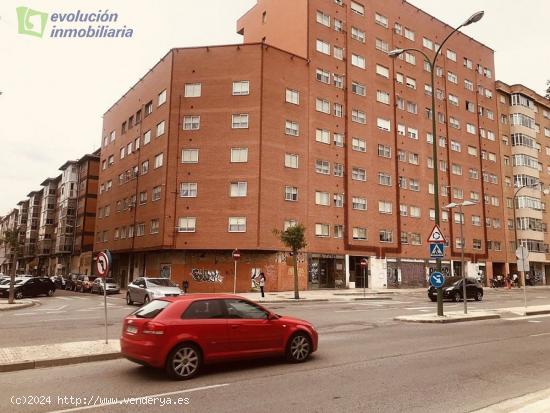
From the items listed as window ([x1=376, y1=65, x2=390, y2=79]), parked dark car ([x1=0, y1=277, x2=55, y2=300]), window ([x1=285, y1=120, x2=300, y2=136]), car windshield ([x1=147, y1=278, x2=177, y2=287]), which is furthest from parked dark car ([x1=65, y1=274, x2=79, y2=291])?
window ([x1=376, y1=65, x2=390, y2=79])

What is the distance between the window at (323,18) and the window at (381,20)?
724cm

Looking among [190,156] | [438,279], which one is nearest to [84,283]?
[190,156]

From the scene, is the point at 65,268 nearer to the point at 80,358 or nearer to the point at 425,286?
the point at 425,286

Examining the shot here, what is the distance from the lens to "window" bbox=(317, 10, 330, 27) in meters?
44.6

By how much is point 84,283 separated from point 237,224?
16045 millimetres

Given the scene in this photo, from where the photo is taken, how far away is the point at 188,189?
39438 mm

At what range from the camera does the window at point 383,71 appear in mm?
48938

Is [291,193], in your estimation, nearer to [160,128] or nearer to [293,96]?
[293,96]

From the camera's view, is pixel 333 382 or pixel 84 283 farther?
pixel 84 283

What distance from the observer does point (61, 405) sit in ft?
20.3

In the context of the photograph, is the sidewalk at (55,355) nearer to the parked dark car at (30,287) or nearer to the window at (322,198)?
the parked dark car at (30,287)

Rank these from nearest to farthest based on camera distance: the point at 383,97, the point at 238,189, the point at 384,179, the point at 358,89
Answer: the point at 238,189, the point at 358,89, the point at 384,179, the point at 383,97

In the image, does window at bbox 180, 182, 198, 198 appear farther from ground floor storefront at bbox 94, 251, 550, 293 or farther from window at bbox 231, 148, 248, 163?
ground floor storefront at bbox 94, 251, 550, 293

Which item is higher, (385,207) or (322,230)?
(385,207)
